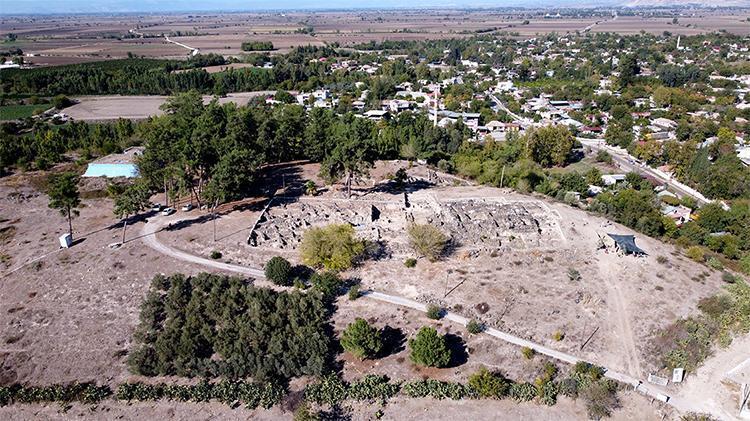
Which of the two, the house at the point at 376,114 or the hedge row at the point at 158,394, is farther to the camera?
the house at the point at 376,114

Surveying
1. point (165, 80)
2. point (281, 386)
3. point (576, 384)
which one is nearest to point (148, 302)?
point (281, 386)

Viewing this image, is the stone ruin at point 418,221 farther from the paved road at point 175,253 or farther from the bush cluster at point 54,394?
the bush cluster at point 54,394

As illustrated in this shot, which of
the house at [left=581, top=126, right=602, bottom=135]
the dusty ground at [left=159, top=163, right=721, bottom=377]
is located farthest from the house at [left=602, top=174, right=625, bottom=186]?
the house at [left=581, top=126, right=602, bottom=135]

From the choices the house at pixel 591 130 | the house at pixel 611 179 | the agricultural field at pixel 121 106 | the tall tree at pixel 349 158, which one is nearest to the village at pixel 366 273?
the tall tree at pixel 349 158

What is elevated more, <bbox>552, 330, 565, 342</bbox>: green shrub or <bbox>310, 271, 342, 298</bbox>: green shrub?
<bbox>310, 271, 342, 298</bbox>: green shrub

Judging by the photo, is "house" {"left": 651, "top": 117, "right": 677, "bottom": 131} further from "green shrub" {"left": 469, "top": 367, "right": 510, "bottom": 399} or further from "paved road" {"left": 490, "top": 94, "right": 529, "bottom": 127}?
"green shrub" {"left": 469, "top": 367, "right": 510, "bottom": 399}

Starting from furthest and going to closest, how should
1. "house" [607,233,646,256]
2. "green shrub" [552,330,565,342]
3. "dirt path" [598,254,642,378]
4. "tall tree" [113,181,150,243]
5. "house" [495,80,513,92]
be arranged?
"house" [495,80,513,92] < "tall tree" [113,181,150,243] < "house" [607,233,646,256] < "green shrub" [552,330,565,342] < "dirt path" [598,254,642,378]
